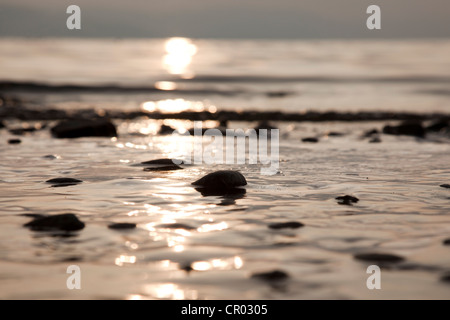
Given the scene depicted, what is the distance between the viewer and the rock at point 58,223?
3520 millimetres

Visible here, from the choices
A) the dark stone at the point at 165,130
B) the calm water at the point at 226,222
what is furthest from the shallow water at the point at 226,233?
the dark stone at the point at 165,130

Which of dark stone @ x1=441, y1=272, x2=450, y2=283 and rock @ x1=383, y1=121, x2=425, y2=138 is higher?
rock @ x1=383, y1=121, x2=425, y2=138

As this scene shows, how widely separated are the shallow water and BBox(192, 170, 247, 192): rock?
0.43ft

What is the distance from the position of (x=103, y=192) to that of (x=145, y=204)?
1.85 feet

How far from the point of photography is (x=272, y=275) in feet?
9.15

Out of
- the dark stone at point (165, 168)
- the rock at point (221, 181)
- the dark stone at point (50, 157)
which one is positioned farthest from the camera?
the dark stone at point (50, 157)

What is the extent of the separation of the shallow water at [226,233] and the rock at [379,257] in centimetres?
5

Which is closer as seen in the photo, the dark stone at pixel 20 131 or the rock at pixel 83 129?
the rock at pixel 83 129

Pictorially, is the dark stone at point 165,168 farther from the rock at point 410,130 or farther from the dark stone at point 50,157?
the rock at point 410,130

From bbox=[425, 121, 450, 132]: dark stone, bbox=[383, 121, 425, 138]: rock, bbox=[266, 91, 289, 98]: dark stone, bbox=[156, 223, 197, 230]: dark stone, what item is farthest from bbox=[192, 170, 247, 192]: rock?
bbox=[266, 91, 289, 98]: dark stone

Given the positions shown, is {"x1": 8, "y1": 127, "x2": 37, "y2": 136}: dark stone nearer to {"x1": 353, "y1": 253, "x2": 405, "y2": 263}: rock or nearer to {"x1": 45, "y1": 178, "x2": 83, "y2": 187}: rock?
{"x1": 45, "y1": 178, "x2": 83, "y2": 187}: rock

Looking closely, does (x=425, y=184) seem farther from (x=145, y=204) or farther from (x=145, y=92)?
(x=145, y=92)

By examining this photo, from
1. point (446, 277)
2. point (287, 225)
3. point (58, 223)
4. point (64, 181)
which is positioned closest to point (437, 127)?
point (64, 181)

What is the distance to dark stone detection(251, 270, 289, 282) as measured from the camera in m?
2.76
